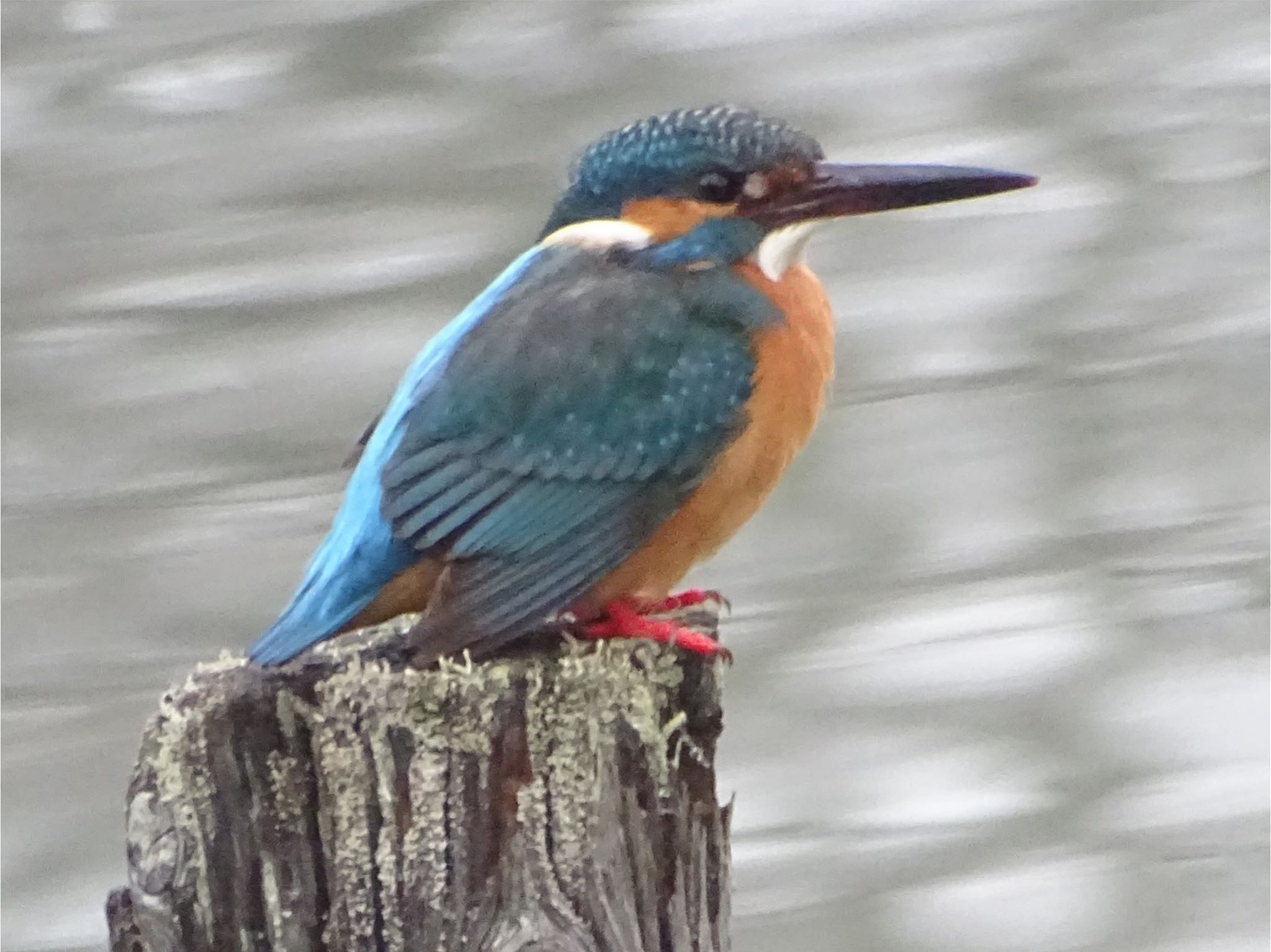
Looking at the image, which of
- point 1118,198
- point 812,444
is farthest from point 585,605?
point 1118,198


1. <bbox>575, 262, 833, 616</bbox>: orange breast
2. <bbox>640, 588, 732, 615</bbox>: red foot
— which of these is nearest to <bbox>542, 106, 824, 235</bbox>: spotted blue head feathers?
<bbox>575, 262, 833, 616</bbox>: orange breast

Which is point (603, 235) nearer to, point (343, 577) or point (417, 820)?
point (343, 577)

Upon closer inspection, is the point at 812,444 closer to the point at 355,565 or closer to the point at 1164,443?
the point at 1164,443

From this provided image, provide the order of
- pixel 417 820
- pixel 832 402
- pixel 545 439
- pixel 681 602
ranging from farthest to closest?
pixel 832 402 < pixel 681 602 < pixel 545 439 < pixel 417 820

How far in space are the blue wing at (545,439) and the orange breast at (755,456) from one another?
0.03 metres

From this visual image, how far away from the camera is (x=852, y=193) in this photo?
1.78 metres

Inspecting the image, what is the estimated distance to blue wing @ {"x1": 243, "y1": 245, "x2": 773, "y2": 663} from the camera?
61.2 inches

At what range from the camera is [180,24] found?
2.92 metres

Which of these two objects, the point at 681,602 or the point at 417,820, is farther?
the point at 681,602

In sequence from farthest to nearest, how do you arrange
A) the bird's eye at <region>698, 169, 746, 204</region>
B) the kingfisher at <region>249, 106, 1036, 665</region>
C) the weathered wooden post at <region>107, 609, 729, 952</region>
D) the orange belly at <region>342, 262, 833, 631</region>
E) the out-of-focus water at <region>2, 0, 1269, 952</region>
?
the out-of-focus water at <region>2, 0, 1269, 952</region>
the bird's eye at <region>698, 169, 746, 204</region>
the orange belly at <region>342, 262, 833, 631</region>
the kingfisher at <region>249, 106, 1036, 665</region>
the weathered wooden post at <region>107, 609, 729, 952</region>

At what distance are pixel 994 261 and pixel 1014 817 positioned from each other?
964 millimetres

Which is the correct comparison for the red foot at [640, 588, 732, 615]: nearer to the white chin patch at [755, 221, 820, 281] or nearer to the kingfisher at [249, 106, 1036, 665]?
the kingfisher at [249, 106, 1036, 665]

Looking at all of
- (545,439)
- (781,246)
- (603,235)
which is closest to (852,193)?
(781,246)

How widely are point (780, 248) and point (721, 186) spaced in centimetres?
10
